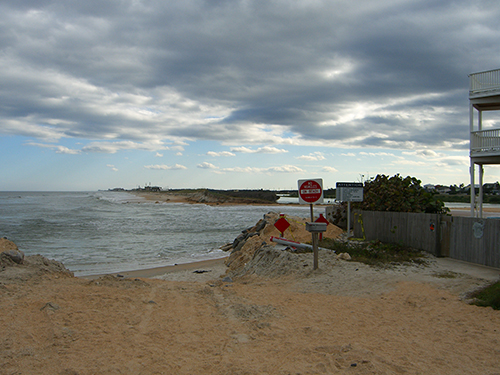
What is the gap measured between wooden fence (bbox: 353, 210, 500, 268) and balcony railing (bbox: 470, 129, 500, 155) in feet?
19.8

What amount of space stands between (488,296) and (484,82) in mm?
12863

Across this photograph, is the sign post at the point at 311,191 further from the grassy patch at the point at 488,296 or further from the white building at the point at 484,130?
the white building at the point at 484,130

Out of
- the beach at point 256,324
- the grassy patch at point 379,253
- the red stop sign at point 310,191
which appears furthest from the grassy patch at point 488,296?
the red stop sign at point 310,191

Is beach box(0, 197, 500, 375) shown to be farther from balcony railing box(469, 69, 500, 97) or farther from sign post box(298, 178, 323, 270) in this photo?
balcony railing box(469, 69, 500, 97)

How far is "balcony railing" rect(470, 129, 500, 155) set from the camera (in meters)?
15.8

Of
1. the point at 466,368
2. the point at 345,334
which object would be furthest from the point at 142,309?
the point at 466,368

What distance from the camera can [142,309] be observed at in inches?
265

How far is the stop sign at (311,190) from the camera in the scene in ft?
34.4

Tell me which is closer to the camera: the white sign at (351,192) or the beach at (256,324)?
the beach at (256,324)

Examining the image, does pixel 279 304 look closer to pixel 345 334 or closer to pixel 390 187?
pixel 345 334

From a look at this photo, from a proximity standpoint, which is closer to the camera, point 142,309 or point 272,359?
point 272,359

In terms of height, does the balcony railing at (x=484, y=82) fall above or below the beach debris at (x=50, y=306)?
above

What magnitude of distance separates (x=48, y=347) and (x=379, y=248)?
10.3 meters

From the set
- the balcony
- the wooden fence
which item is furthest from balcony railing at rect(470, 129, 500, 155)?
the wooden fence
